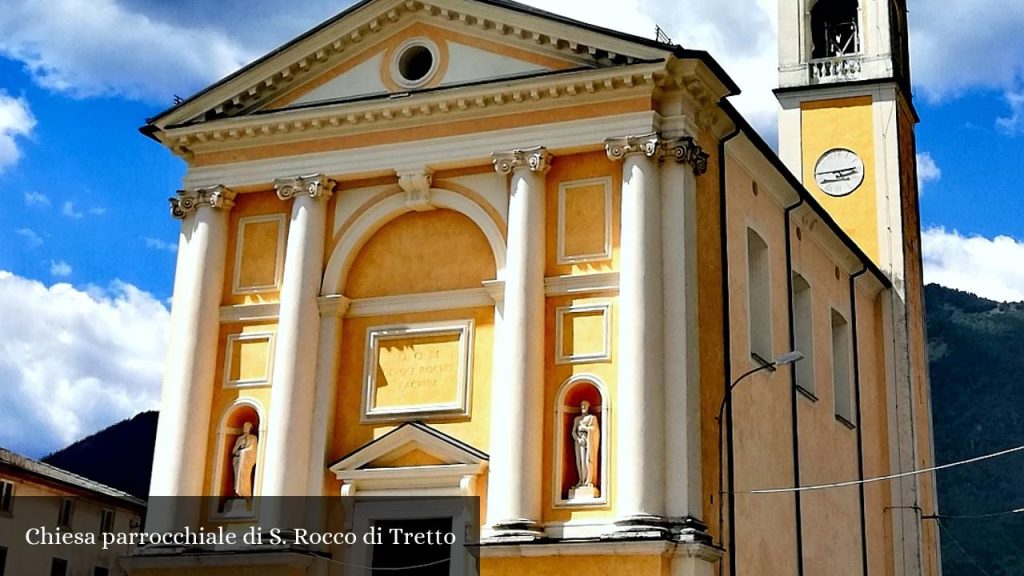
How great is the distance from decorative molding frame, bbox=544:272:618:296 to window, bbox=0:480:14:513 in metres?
23.9

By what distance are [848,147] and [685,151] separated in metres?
12.1

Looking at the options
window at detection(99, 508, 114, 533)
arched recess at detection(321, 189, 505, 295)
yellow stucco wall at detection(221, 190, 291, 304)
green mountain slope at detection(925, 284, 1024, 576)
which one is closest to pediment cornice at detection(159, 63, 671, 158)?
yellow stucco wall at detection(221, 190, 291, 304)

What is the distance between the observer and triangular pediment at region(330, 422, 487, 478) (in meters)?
19.8

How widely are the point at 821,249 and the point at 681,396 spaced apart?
28.5ft

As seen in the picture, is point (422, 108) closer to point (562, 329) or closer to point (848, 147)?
point (562, 329)

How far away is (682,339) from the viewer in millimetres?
18891

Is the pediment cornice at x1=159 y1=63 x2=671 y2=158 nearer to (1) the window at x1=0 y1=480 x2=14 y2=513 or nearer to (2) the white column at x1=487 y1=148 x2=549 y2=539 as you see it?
(2) the white column at x1=487 y1=148 x2=549 y2=539

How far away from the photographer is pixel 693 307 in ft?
63.3

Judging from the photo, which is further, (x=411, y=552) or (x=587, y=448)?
(x=411, y=552)

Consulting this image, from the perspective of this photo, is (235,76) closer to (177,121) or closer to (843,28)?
(177,121)

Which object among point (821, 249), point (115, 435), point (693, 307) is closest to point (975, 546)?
point (115, 435)

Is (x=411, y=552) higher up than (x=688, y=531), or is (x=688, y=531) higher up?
(x=688, y=531)

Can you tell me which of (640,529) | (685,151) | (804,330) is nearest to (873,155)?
(804,330)

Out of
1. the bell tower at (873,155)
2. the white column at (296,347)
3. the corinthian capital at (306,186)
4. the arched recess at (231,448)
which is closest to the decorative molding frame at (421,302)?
the white column at (296,347)
